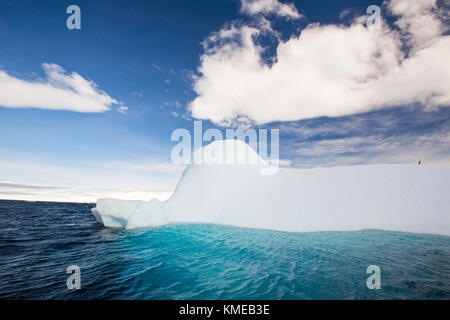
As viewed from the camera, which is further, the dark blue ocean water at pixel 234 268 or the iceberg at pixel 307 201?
the iceberg at pixel 307 201

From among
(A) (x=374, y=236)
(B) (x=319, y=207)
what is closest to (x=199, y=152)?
(B) (x=319, y=207)

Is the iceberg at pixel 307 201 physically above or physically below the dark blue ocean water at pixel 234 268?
above

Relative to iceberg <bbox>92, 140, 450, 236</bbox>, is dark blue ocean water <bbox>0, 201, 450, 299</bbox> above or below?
below

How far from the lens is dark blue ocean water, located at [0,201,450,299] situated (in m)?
4.28

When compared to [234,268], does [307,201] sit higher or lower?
higher

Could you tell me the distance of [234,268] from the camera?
223 inches

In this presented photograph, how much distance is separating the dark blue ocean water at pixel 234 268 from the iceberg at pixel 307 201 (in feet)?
6.20

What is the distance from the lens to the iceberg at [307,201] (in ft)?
35.9

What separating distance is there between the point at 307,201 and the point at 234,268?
843 cm

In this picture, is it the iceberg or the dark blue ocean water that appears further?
the iceberg

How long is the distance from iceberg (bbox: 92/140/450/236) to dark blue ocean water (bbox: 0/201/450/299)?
74.4 inches

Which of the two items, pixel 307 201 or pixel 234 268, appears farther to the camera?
pixel 307 201
